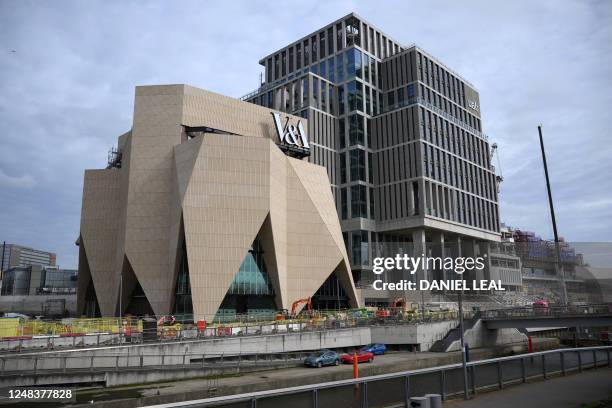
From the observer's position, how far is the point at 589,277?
54188 mm

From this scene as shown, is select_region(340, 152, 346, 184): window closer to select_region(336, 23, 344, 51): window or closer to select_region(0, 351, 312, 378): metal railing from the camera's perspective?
select_region(336, 23, 344, 51): window

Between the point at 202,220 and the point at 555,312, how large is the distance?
3764 cm

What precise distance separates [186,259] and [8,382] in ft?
109

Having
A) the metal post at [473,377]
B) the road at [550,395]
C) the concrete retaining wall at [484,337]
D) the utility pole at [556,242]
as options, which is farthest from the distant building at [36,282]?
the metal post at [473,377]

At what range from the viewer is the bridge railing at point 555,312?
44.3 meters

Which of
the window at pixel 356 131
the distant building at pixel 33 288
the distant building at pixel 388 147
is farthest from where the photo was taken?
the distant building at pixel 33 288

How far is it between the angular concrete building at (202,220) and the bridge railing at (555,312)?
2023 cm

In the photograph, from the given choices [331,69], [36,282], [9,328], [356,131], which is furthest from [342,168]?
[36,282]

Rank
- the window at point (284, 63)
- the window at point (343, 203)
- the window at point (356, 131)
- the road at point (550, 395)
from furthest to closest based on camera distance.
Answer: the window at point (284, 63) < the window at point (356, 131) < the window at point (343, 203) < the road at point (550, 395)

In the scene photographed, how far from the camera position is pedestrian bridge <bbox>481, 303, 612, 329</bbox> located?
4400 centimetres

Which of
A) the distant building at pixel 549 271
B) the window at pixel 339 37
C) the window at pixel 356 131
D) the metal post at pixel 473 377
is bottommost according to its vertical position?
the metal post at pixel 473 377

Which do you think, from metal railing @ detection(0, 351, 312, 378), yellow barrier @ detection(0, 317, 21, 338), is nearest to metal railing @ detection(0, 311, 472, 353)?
metal railing @ detection(0, 351, 312, 378)

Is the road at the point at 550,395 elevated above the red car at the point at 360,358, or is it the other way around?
the road at the point at 550,395

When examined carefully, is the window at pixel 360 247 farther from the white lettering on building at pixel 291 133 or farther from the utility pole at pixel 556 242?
the utility pole at pixel 556 242
